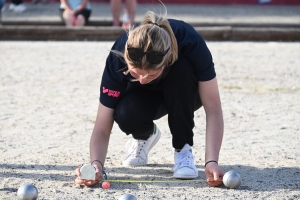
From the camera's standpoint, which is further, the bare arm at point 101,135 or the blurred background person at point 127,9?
the blurred background person at point 127,9

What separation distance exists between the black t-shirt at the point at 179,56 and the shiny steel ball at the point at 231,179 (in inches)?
22.9

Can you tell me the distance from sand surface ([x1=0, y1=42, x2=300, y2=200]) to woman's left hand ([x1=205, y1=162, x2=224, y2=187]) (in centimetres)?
5

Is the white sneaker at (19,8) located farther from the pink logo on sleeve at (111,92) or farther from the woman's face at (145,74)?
the woman's face at (145,74)

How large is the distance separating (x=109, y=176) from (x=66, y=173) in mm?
287

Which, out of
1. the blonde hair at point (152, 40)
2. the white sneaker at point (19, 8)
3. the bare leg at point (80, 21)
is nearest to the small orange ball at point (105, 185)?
the blonde hair at point (152, 40)

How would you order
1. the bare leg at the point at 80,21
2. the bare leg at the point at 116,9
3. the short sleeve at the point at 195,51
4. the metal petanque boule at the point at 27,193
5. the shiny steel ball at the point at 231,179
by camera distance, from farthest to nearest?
the bare leg at the point at 80,21 → the bare leg at the point at 116,9 → the short sleeve at the point at 195,51 → the shiny steel ball at the point at 231,179 → the metal petanque boule at the point at 27,193

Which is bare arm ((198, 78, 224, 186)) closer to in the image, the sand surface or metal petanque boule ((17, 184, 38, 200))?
the sand surface

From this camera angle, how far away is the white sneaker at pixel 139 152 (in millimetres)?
4348

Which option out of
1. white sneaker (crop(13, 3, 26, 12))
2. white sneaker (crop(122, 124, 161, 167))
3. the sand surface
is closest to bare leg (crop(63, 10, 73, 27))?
the sand surface

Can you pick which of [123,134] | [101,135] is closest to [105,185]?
[101,135]

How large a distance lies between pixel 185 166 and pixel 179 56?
2.26 ft

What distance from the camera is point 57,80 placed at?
23.0ft

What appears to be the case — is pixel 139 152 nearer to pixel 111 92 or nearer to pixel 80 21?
pixel 111 92

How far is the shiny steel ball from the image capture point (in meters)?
3.75
